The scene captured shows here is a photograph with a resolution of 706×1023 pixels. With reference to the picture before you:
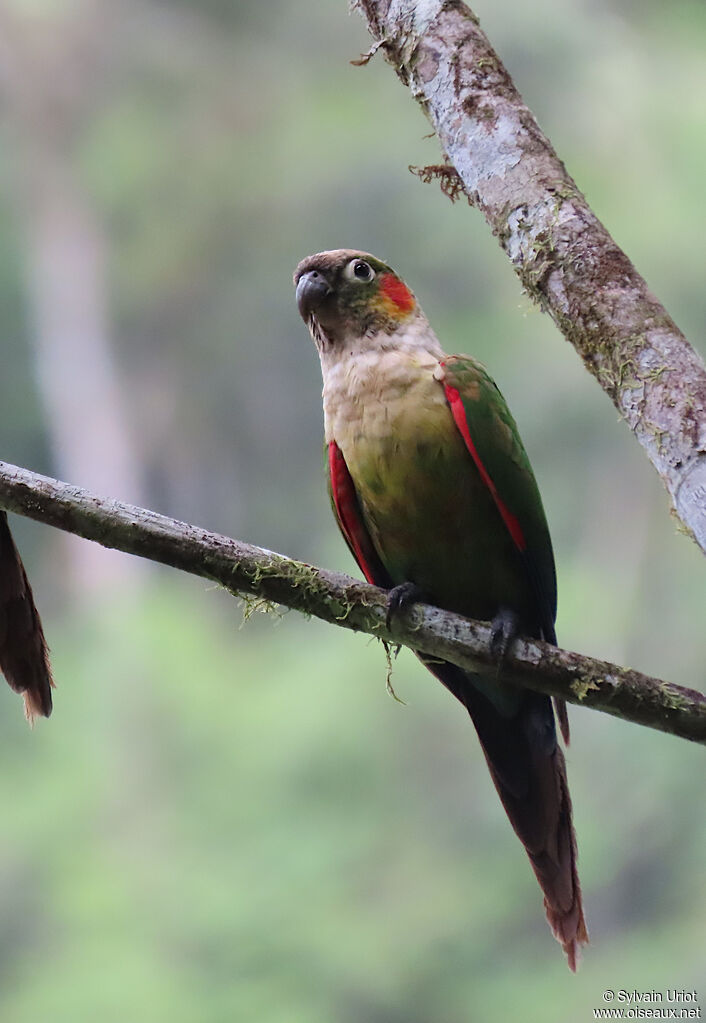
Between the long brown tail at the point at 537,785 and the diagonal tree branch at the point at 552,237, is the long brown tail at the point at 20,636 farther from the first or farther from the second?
the diagonal tree branch at the point at 552,237

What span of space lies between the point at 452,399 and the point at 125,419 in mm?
5965

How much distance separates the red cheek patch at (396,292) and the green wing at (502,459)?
0.85 ft

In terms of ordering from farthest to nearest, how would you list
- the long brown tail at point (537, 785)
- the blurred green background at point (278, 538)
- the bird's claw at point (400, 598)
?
the blurred green background at point (278, 538) → the long brown tail at point (537, 785) → the bird's claw at point (400, 598)

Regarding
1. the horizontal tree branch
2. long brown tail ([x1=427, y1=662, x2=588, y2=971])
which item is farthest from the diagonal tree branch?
long brown tail ([x1=427, y1=662, x2=588, y2=971])

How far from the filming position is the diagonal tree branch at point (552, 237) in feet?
5.82

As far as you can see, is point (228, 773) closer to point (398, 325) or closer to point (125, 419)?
point (125, 419)

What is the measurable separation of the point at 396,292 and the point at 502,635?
1003 millimetres

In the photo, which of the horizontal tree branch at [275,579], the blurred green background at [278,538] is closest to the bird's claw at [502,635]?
the horizontal tree branch at [275,579]

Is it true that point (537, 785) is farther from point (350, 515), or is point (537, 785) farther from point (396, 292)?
point (396, 292)

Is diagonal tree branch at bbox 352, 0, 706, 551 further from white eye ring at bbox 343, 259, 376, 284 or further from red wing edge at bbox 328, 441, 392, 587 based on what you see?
red wing edge at bbox 328, 441, 392, 587

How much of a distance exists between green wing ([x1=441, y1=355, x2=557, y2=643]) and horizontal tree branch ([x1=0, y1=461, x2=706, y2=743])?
40 cm

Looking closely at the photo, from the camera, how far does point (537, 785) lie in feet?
8.14

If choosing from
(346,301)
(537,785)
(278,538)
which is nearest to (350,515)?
(346,301)

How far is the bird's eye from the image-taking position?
2.56 meters
